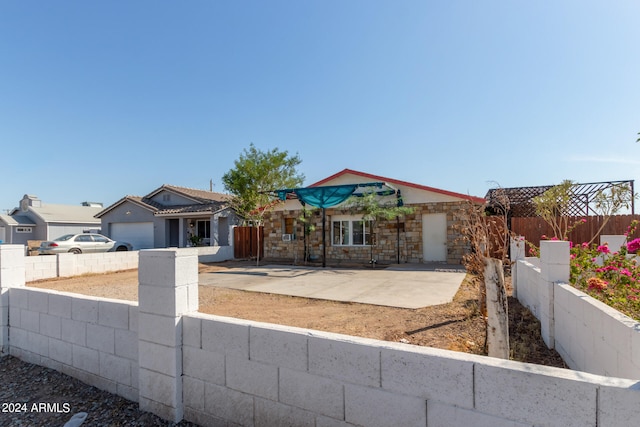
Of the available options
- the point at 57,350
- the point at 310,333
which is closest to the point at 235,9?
the point at 57,350

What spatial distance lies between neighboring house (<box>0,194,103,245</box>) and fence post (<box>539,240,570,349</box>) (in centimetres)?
3166

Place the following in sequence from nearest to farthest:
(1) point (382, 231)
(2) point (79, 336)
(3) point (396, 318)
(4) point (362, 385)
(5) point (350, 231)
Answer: (4) point (362, 385) → (2) point (79, 336) → (3) point (396, 318) → (1) point (382, 231) → (5) point (350, 231)

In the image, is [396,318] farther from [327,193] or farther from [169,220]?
[169,220]

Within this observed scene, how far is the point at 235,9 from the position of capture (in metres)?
9.55

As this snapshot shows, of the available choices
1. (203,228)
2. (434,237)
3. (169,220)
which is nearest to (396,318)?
Answer: (434,237)

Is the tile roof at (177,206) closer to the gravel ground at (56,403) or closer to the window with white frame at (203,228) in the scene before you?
the window with white frame at (203,228)

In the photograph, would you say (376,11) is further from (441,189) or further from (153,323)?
(153,323)

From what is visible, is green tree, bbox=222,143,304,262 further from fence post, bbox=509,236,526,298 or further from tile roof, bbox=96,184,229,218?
fence post, bbox=509,236,526,298

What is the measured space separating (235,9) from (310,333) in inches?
414

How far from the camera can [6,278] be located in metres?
4.61


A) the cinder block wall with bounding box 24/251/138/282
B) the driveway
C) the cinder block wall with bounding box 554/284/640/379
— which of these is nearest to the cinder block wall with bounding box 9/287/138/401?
the cinder block wall with bounding box 554/284/640/379

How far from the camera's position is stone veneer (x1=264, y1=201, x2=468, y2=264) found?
13422 mm

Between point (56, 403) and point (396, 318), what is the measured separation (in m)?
4.67

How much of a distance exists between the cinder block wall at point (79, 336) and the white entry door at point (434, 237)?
41.3ft
